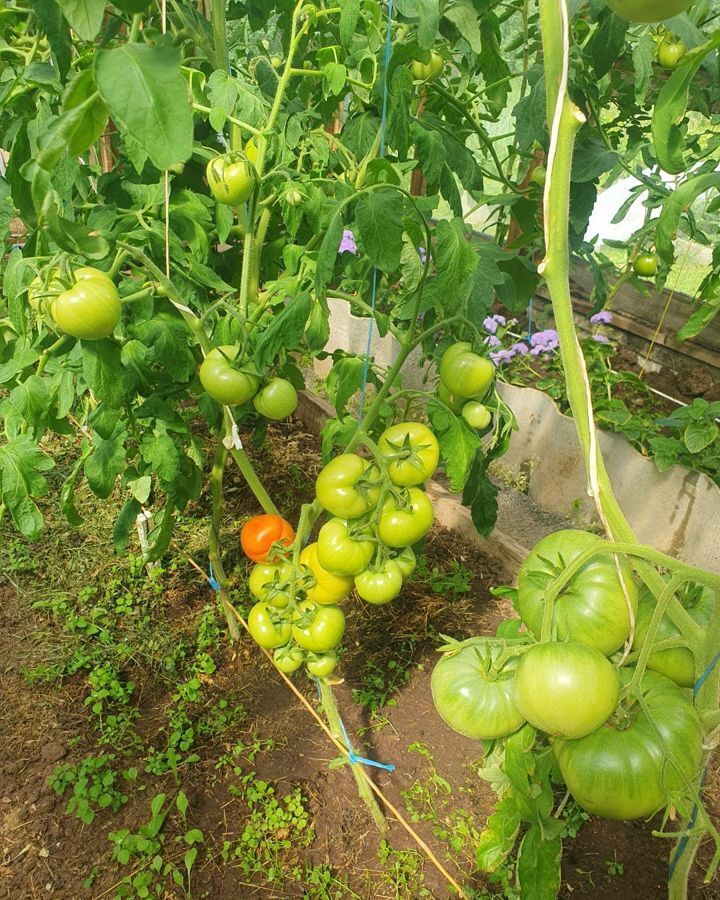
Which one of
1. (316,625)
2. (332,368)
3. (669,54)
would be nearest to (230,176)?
(332,368)

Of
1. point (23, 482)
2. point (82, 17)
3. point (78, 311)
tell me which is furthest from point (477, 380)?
point (23, 482)

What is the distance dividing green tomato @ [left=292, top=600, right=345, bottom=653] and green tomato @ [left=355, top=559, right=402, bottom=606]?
0.16 m

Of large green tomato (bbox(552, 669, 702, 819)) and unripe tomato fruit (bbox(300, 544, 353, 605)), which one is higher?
large green tomato (bbox(552, 669, 702, 819))

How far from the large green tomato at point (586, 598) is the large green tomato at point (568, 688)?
49mm

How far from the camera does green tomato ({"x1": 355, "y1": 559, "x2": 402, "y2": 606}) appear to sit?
1.17 meters

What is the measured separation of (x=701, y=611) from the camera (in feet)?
2.47

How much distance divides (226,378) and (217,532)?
70 cm

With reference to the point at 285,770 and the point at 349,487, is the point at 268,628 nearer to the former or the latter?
the point at 349,487

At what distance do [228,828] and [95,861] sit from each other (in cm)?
30

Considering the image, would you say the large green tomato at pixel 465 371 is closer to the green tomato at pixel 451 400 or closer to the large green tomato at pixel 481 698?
the green tomato at pixel 451 400

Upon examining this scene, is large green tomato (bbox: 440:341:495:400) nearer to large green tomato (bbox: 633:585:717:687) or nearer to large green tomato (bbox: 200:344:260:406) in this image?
large green tomato (bbox: 200:344:260:406)

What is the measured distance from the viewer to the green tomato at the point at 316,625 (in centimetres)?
131

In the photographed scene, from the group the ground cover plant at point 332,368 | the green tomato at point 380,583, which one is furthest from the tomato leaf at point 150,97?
the green tomato at point 380,583

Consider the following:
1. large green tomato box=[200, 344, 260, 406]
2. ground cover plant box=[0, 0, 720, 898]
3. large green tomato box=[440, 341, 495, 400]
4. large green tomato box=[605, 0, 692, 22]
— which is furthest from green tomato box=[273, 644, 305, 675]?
large green tomato box=[605, 0, 692, 22]
